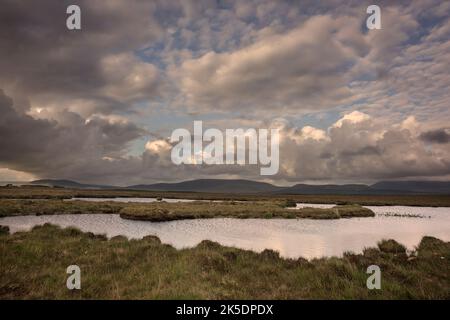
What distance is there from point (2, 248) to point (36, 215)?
137 ft

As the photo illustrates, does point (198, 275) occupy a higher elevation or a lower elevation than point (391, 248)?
higher

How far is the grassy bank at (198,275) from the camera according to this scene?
1076cm

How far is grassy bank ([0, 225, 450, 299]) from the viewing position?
10.8m

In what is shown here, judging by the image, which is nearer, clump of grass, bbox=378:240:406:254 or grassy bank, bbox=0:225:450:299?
grassy bank, bbox=0:225:450:299

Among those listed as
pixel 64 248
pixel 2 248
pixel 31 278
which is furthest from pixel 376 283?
pixel 2 248

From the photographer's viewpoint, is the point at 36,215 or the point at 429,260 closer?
the point at 429,260

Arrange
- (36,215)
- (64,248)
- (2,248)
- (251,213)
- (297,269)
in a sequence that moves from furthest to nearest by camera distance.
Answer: (251,213) → (36,215) → (64,248) → (2,248) → (297,269)

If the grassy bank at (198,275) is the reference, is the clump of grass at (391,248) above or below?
below

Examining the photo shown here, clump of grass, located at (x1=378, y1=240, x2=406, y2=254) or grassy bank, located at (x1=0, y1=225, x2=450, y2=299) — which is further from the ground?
grassy bank, located at (x1=0, y1=225, x2=450, y2=299)

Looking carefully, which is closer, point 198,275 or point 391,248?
point 198,275

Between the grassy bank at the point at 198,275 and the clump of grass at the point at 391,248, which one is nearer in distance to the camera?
the grassy bank at the point at 198,275

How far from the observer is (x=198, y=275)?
13.1 meters

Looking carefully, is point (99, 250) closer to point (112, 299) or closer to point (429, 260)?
point (112, 299)

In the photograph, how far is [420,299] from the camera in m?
10.3
